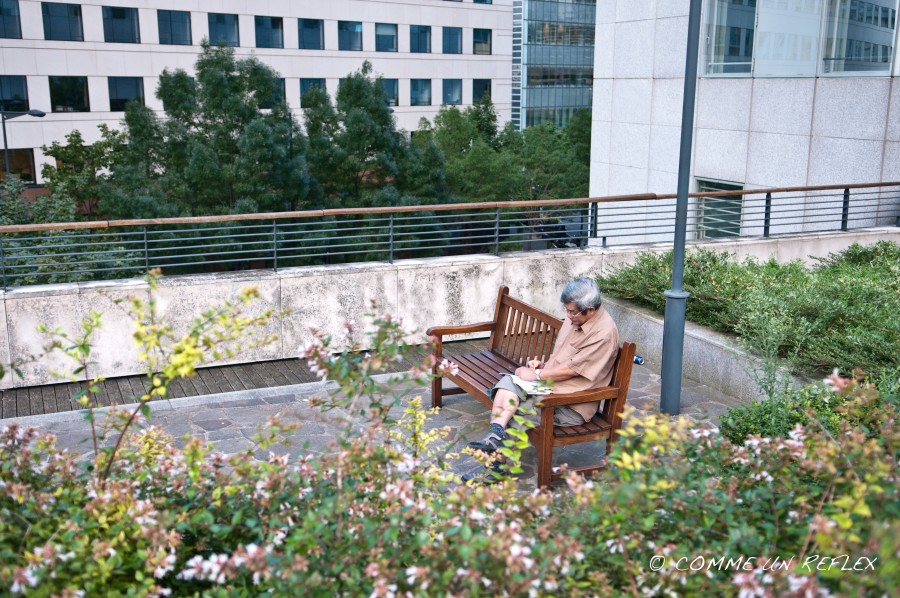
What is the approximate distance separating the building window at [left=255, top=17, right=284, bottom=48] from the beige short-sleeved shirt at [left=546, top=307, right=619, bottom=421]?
53.6 metres

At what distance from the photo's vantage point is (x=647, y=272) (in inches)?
379

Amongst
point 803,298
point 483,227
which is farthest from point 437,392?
point 483,227

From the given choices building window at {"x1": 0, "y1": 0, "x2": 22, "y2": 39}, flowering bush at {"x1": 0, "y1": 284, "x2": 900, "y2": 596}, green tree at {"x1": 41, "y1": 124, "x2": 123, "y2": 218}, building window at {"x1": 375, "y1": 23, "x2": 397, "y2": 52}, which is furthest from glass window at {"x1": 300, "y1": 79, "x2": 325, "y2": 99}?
flowering bush at {"x1": 0, "y1": 284, "x2": 900, "y2": 596}

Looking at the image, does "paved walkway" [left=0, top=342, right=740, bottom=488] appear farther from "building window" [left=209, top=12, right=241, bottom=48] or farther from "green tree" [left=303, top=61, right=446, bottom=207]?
"building window" [left=209, top=12, right=241, bottom=48]

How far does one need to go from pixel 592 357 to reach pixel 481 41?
210 feet

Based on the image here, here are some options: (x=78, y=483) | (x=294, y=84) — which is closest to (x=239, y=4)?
(x=294, y=84)

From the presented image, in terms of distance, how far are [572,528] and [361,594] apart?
795 millimetres

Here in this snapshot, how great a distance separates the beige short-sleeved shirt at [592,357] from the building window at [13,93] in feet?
158

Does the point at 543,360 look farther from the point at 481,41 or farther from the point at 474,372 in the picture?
the point at 481,41

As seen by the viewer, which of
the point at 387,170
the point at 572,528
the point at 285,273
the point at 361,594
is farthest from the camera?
the point at 387,170

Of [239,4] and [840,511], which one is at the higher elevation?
[239,4]

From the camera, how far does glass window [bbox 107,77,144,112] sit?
168ft

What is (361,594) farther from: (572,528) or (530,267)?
(530,267)

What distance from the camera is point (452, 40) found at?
214 ft
